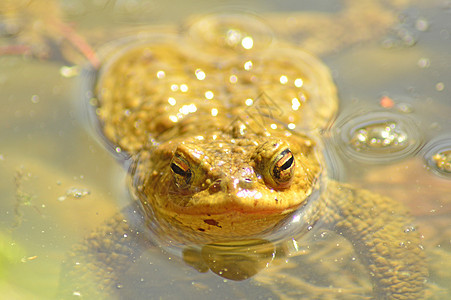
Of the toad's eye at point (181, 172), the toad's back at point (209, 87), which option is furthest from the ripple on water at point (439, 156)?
the toad's eye at point (181, 172)

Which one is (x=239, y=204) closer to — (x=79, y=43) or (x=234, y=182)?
(x=234, y=182)

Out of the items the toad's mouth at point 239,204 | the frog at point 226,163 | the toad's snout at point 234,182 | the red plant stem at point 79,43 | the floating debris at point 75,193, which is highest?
the toad's snout at point 234,182

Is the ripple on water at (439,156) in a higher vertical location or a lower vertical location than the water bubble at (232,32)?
higher

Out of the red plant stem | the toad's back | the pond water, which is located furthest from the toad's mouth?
the red plant stem

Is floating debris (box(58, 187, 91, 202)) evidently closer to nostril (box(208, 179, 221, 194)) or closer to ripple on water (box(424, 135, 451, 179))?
nostril (box(208, 179, 221, 194))

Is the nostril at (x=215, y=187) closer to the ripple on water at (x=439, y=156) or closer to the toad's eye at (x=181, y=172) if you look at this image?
the toad's eye at (x=181, y=172)

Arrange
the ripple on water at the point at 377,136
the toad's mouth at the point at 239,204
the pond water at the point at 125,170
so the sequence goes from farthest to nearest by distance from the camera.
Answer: the ripple on water at the point at 377,136, the pond water at the point at 125,170, the toad's mouth at the point at 239,204
